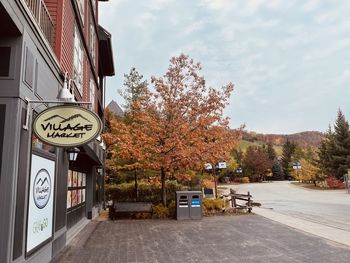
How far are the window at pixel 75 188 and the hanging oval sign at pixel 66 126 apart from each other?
6.04 metres

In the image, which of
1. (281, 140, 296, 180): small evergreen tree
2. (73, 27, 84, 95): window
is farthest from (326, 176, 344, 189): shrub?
(73, 27, 84, 95): window

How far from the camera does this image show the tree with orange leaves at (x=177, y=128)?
15234 millimetres

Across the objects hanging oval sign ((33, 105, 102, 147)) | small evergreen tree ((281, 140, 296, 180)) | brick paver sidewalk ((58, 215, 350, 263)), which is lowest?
brick paver sidewalk ((58, 215, 350, 263))

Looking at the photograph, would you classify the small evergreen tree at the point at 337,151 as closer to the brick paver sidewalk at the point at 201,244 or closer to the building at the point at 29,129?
the brick paver sidewalk at the point at 201,244

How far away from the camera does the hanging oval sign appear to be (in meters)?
5.48

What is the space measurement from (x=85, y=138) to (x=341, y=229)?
10.1m

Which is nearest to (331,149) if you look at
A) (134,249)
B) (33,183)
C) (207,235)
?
(207,235)

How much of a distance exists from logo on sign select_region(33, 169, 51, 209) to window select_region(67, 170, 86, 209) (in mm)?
4205

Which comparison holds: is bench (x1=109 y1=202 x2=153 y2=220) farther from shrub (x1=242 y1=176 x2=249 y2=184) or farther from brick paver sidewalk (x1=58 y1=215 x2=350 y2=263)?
shrub (x1=242 y1=176 x2=249 y2=184)

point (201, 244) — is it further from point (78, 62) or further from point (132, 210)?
point (78, 62)

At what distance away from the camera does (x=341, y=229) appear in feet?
38.9

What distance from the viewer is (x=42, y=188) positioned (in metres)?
6.71

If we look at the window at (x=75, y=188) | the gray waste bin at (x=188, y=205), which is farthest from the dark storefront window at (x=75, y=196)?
the gray waste bin at (x=188, y=205)

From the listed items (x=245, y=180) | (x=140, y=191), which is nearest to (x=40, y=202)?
(x=140, y=191)
